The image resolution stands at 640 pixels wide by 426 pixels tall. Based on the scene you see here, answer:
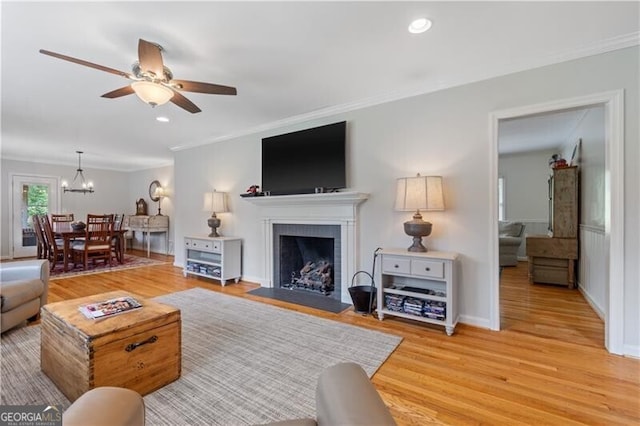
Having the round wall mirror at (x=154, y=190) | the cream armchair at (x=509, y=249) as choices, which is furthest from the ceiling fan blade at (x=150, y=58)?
the round wall mirror at (x=154, y=190)

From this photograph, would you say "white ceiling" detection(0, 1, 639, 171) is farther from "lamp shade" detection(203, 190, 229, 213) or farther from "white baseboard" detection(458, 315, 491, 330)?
"white baseboard" detection(458, 315, 491, 330)

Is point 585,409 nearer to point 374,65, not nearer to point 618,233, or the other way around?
point 618,233

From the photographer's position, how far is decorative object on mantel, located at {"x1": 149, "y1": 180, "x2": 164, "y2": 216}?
761cm

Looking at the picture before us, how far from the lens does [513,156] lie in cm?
667

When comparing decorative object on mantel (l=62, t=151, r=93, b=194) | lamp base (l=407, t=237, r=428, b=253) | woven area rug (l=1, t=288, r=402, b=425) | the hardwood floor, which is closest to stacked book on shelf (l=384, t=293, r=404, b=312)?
the hardwood floor

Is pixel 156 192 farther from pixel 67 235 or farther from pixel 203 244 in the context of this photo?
pixel 203 244

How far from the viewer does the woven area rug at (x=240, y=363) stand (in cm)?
164

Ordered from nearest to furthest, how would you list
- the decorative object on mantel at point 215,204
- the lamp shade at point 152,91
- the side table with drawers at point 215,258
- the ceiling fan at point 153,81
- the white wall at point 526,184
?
the ceiling fan at point 153,81 → the lamp shade at point 152,91 → the side table with drawers at point 215,258 → the decorative object on mantel at point 215,204 → the white wall at point 526,184

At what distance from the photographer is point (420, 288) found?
3068 mm

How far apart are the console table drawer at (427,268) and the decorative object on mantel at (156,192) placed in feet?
23.3

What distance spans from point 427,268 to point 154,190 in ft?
25.2

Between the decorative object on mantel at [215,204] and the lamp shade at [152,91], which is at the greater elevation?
the lamp shade at [152,91]

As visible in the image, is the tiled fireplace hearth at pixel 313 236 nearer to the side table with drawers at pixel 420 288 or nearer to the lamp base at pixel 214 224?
the side table with drawers at pixel 420 288

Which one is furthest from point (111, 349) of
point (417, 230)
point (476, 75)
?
point (476, 75)
